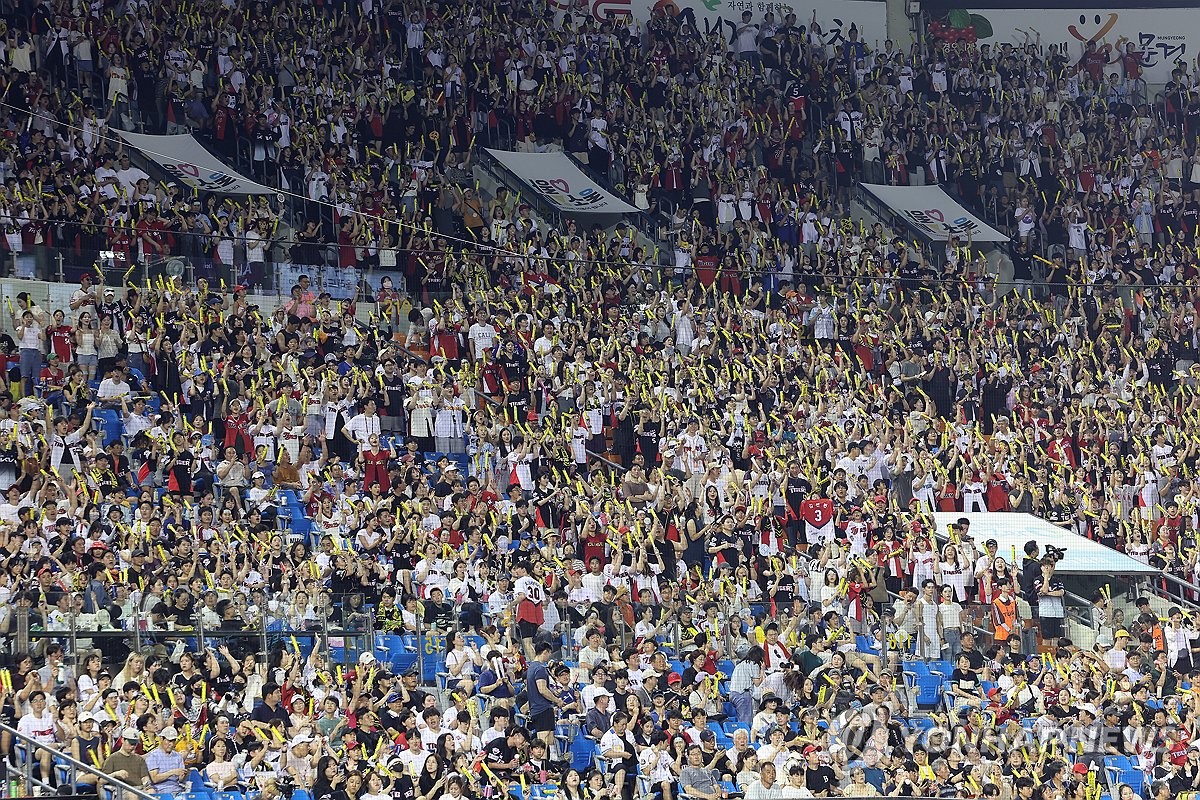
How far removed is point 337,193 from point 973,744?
1137cm

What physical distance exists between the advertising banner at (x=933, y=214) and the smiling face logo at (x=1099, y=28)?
23.4ft

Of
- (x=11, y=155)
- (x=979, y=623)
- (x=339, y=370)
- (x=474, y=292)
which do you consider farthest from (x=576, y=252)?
(x=979, y=623)

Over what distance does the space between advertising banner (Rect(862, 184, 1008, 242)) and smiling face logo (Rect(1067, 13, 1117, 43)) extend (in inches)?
281

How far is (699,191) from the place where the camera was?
88.1ft

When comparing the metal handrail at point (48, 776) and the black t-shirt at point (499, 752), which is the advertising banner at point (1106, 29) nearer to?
the black t-shirt at point (499, 752)

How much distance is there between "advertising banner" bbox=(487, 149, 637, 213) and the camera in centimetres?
2566

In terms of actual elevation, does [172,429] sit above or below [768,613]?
above

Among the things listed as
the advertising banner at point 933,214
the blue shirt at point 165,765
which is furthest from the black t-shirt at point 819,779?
the advertising banner at point 933,214

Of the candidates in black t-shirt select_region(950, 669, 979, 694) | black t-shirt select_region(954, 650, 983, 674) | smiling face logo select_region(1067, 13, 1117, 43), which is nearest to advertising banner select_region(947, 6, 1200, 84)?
smiling face logo select_region(1067, 13, 1117, 43)

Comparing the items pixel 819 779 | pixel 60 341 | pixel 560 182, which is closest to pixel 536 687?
pixel 819 779

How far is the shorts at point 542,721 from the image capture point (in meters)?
15.6

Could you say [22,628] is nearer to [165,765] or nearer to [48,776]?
[165,765]

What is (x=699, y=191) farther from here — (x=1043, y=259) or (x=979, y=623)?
(x=979, y=623)

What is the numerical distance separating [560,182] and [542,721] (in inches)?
470
